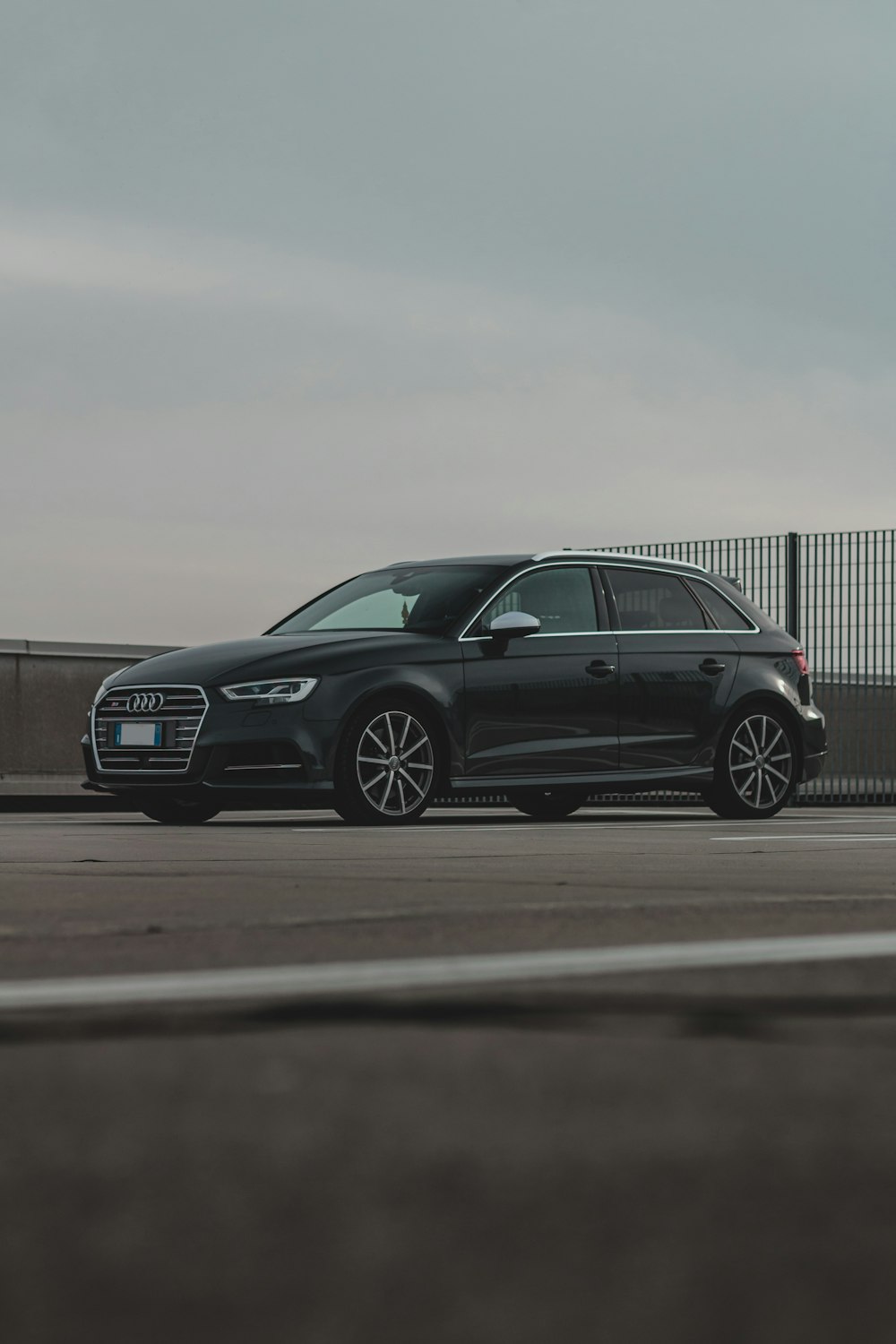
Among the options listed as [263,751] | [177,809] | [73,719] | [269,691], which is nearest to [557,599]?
[269,691]

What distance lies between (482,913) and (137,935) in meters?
0.82

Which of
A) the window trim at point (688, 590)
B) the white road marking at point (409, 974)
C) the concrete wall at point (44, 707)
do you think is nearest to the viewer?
the white road marking at point (409, 974)

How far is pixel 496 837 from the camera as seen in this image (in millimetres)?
8164

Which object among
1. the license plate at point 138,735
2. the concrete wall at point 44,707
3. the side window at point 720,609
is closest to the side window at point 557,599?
the side window at point 720,609

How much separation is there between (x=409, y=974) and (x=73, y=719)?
47.7 feet

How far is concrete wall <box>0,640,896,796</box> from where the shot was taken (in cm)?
1677

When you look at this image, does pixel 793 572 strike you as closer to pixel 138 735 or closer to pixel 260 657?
pixel 260 657

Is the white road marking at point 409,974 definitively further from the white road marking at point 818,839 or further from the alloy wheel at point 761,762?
the alloy wheel at point 761,762

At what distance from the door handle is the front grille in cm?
334

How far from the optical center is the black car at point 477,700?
9750 mm

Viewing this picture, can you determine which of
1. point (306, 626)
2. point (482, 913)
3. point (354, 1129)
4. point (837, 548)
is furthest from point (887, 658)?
point (354, 1129)

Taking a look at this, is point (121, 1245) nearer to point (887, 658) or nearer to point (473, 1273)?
point (473, 1273)

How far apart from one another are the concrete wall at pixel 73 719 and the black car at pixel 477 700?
563 cm

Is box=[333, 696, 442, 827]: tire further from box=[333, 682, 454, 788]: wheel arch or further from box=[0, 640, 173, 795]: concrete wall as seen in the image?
box=[0, 640, 173, 795]: concrete wall
